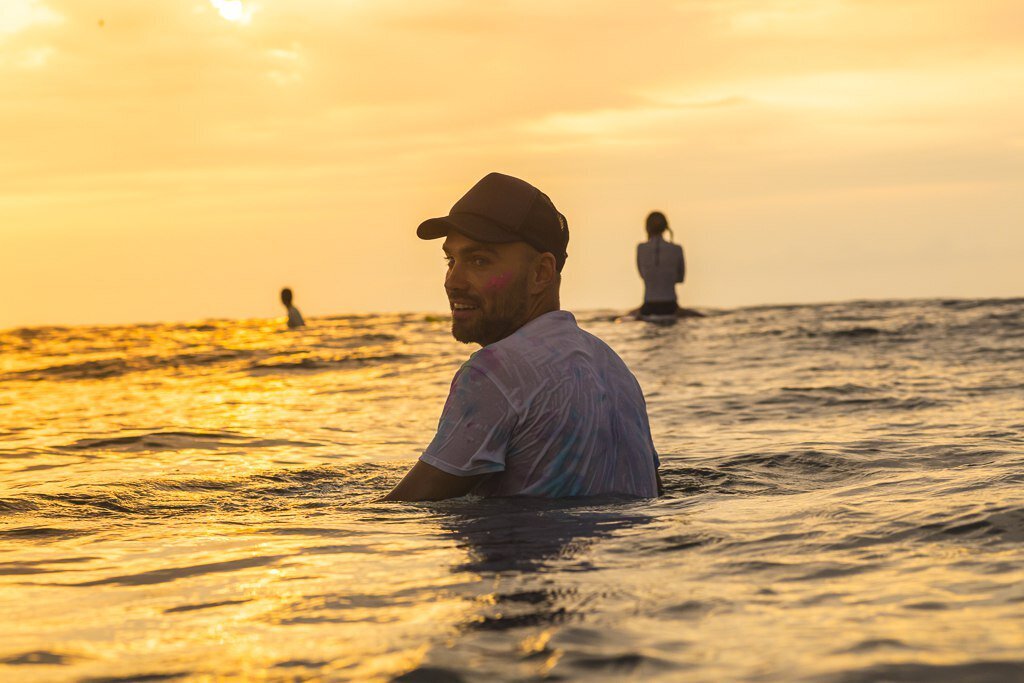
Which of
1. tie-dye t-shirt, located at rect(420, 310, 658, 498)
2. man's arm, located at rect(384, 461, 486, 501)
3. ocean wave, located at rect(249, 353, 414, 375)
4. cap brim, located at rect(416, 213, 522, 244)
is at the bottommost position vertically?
ocean wave, located at rect(249, 353, 414, 375)

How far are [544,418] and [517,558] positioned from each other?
535 millimetres

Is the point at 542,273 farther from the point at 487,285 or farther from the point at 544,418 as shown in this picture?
the point at 544,418

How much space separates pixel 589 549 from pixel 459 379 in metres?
0.74

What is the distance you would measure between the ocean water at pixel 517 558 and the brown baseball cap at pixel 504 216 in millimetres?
988

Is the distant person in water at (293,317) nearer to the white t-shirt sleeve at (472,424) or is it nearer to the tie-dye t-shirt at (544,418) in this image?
the tie-dye t-shirt at (544,418)

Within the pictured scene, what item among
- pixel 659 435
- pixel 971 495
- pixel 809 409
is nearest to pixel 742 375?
pixel 809 409

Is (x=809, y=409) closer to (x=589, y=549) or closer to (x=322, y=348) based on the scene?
(x=589, y=549)

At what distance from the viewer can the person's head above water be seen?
13.9ft

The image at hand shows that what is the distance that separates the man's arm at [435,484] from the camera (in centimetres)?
408

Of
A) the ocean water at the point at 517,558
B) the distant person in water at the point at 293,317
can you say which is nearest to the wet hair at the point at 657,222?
the distant person in water at the point at 293,317

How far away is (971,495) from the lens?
498 centimetres

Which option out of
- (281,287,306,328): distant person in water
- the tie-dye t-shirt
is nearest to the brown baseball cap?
the tie-dye t-shirt

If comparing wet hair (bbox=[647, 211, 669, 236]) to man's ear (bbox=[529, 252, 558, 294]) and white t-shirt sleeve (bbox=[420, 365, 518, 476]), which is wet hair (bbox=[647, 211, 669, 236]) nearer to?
man's ear (bbox=[529, 252, 558, 294])

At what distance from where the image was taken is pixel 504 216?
13.9 ft
